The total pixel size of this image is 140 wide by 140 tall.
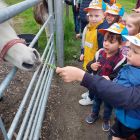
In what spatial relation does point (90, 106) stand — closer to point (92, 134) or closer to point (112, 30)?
point (92, 134)

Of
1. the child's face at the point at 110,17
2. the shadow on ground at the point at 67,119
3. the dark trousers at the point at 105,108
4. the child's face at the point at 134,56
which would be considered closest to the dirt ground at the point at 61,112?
the shadow on ground at the point at 67,119

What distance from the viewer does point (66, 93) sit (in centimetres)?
329

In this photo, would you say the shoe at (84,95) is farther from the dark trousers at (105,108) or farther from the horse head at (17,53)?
the horse head at (17,53)

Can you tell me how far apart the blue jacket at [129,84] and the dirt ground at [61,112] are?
2.75ft

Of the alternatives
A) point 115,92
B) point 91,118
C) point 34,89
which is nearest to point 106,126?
point 91,118

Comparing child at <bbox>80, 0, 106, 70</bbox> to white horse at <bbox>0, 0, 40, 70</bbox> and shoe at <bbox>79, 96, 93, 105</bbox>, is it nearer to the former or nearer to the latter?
shoe at <bbox>79, 96, 93, 105</bbox>

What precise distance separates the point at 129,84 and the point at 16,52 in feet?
2.39

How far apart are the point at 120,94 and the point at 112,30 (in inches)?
32.3

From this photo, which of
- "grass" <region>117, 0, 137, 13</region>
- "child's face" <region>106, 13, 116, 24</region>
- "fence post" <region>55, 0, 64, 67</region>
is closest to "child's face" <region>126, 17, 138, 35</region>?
"child's face" <region>106, 13, 116, 24</region>

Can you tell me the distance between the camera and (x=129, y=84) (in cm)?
157

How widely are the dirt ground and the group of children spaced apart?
10 cm

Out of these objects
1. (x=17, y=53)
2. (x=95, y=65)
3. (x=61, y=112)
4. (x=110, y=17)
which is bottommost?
(x=61, y=112)

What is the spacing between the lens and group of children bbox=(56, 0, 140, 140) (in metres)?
1.54

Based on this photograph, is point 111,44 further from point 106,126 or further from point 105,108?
point 106,126
